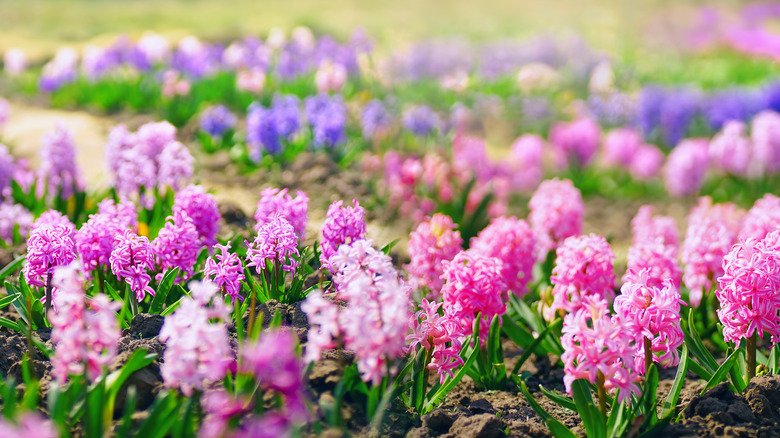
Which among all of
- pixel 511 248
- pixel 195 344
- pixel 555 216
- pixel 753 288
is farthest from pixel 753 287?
pixel 195 344

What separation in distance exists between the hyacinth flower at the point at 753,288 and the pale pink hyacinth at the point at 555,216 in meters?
1.68

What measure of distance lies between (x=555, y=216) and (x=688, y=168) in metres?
4.11

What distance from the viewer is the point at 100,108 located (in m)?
11.3

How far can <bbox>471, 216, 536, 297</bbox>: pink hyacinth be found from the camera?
13.4ft

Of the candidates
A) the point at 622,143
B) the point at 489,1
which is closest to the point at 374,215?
the point at 622,143

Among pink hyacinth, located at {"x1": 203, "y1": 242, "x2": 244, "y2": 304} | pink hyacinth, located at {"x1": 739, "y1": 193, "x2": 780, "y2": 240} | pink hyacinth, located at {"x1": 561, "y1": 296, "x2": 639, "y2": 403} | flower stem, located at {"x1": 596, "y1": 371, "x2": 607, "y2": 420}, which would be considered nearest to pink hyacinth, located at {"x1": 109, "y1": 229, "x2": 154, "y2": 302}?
pink hyacinth, located at {"x1": 203, "y1": 242, "x2": 244, "y2": 304}

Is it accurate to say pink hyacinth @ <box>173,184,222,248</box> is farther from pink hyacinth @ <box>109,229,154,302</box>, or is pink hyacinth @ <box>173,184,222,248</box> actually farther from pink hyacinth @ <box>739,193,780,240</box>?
pink hyacinth @ <box>739,193,780,240</box>

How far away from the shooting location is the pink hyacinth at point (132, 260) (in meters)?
3.29

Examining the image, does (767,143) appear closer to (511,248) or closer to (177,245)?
(511,248)

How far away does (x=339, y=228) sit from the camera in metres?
3.52

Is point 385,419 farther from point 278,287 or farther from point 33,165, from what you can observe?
point 33,165

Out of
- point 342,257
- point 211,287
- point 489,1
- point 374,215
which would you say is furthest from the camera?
point 489,1

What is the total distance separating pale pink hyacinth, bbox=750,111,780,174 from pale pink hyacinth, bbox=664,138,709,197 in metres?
0.58

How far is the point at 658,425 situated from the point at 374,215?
3.69 meters
